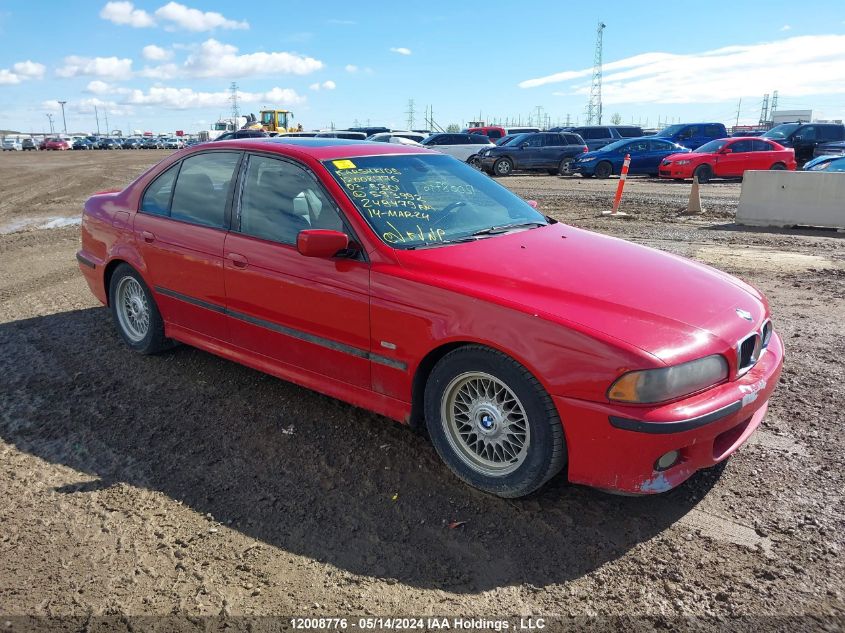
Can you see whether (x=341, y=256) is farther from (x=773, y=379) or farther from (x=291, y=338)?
(x=773, y=379)

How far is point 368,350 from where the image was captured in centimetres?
344

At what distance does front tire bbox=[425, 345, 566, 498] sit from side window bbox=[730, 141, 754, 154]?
20840 mm

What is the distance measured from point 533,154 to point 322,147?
22.2m

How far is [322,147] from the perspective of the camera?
4129 mm

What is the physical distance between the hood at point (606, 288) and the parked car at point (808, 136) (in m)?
27.0

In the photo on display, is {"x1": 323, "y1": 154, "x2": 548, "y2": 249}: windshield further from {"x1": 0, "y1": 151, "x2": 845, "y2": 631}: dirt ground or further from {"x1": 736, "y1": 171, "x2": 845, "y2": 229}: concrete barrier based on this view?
{"x1": 736, "y1": 171, "x2": 845, "y2": 229}: concrete barrier

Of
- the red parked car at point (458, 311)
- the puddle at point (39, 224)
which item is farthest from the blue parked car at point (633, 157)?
the red parked car at point (458, 311)

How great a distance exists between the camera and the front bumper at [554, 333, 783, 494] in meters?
2.70

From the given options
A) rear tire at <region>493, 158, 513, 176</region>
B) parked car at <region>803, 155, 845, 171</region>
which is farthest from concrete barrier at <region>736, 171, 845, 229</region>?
rear tire at <region>493, 158, 513, 176</region>

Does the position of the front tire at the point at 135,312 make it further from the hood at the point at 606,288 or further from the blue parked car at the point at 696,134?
the blue parked car at the point at 696,134

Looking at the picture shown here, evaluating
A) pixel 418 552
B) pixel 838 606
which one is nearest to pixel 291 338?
pixel 418 552

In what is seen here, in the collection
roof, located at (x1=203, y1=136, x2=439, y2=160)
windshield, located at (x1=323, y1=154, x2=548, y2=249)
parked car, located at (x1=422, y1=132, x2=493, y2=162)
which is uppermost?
parked car, located at (x1=422, y1=132, x2=493, y2=162)

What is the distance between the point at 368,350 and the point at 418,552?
3.54 feet

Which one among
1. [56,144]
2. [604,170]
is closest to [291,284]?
[604,170]
